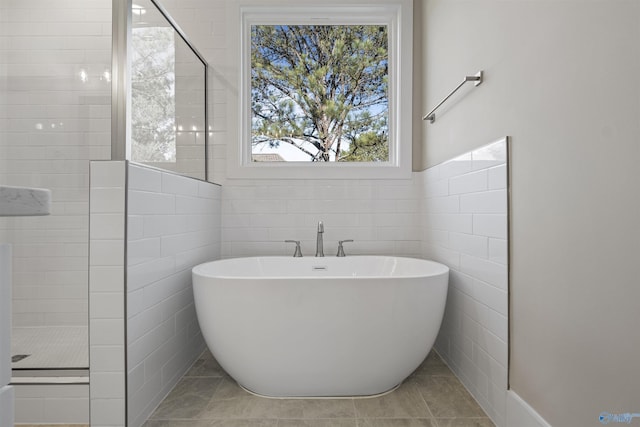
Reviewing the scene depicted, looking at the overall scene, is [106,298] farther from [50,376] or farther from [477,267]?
[477,267]

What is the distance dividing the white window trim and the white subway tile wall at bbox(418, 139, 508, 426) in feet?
1.78

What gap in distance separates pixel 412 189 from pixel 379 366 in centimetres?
140

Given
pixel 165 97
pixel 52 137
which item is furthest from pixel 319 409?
pixel 52 137

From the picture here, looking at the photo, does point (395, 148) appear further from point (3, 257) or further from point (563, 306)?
point (3, 257)

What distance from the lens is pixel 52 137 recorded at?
227cm

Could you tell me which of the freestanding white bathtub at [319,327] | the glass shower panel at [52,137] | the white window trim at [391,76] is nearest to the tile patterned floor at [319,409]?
the freestanding white bathtub at [319,327]

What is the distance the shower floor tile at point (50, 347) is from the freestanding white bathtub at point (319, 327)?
0.68 m

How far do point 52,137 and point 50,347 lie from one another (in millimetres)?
1237

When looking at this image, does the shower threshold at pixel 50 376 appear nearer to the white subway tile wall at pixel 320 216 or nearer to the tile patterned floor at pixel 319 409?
the tile patterned floor at pixel 319 409

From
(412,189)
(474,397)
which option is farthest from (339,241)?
(474,397)

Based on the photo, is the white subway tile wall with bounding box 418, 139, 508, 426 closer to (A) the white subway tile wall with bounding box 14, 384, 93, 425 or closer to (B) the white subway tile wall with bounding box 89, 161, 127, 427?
(B) the white subway tile wall with bounding box 89, 161, 127, 427

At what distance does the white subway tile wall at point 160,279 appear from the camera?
59.4 inches

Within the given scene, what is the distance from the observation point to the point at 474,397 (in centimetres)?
177

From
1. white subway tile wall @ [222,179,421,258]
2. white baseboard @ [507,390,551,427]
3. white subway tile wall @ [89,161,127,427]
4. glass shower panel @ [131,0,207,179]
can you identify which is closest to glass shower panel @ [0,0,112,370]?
glass shower panel @ [131,0,207,179]
